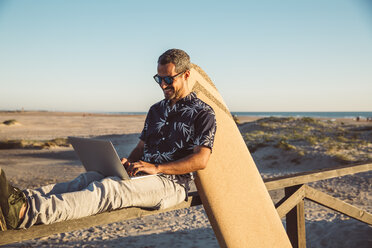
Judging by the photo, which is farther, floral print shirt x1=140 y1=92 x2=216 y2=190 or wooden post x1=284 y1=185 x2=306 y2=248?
wooden post x1=284 y1=185 x2=306 y2=248

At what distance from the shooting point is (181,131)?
2537 mm

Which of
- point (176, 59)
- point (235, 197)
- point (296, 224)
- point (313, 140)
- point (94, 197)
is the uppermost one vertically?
point (176, 59)

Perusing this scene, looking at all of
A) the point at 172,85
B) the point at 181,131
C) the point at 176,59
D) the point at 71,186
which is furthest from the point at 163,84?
the point at 71,186

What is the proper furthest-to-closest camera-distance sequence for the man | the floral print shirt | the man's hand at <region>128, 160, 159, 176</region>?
the floral print shirt, the man's hand at <region>128, 160, 159, 176</region>, the man

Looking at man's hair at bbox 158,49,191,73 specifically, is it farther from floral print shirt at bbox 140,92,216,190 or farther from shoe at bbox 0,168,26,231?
shoe at bbox 0,168,26,231

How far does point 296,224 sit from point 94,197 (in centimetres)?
210

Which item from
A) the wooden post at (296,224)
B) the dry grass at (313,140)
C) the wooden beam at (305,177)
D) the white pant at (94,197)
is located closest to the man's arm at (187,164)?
the white pant at (94,197)

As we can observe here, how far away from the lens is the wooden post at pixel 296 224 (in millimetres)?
3139

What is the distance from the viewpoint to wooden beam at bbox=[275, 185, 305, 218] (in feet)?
9.84

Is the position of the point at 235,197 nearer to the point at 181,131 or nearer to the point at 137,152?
the point at 181,131

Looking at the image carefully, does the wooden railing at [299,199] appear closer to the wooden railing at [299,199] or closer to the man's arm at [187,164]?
the wooden railing at [299,199]

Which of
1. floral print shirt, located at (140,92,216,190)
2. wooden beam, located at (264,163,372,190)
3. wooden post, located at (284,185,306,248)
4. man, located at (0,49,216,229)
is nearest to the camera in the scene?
man, located at (0,49,216,229)

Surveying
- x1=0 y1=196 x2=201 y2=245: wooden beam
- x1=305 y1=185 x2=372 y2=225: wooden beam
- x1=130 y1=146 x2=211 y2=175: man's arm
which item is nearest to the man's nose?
x1=130 y1=146 x2=211 y2=175: man's arm

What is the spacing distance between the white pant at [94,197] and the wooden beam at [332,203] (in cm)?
142
